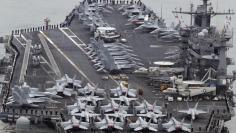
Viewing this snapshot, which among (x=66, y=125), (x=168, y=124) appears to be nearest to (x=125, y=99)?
(x=168, y=124)

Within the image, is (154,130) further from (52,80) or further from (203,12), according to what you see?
(203,12)

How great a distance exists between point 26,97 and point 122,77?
8695 millimetres

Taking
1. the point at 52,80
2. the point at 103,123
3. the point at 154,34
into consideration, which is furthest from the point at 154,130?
the point at 154,34

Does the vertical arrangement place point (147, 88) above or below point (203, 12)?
below

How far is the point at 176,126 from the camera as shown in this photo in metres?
38.6

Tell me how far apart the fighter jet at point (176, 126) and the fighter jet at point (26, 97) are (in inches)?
295

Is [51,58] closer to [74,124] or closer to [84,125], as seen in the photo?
[84,125]

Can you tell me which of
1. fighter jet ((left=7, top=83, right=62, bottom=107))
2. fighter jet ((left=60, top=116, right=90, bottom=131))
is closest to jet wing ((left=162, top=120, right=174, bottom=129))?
fighter jet ((left=60, top=116, right=90, bottom=131))

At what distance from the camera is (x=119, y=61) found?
52.0 meters

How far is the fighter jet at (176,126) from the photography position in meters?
38.6

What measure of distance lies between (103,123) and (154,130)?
2.61 metres

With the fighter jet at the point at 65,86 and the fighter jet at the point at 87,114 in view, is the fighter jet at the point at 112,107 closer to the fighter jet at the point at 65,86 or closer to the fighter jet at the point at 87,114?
the fighter jet at the point at 87,114

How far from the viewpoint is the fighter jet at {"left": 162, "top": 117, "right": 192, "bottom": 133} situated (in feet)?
127

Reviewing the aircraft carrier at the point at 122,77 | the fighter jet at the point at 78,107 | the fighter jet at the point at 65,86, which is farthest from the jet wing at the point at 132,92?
the fighter jet at the point at 78,107
